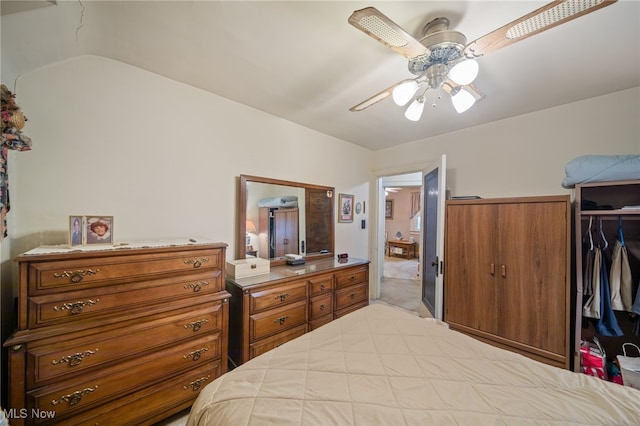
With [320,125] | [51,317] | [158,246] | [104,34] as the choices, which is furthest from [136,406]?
[320,125]

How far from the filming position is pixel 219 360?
5.61 ft

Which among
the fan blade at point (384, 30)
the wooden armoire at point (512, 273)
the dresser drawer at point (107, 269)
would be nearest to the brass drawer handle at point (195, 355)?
the dresser drawer at point (107, 269)

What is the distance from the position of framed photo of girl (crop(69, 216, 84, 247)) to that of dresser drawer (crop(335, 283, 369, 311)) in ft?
6.98

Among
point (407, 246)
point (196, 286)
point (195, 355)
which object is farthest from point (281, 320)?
point (407, 246)

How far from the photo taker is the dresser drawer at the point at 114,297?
3.83ft

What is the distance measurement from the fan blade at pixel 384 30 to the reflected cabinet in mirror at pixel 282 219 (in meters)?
1.71

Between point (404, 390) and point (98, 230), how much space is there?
193 centimetres

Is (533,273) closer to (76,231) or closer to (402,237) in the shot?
(76,231)

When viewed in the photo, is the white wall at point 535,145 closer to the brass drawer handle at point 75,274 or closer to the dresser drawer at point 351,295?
A: the dresser drawer at point 351,295

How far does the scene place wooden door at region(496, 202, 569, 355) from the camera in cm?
192

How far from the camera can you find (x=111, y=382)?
1316 millimetres

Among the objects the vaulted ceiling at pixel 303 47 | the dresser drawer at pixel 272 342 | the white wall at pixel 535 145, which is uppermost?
the vaulted ceiling at pixel 303 47

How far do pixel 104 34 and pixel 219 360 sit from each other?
231 cm

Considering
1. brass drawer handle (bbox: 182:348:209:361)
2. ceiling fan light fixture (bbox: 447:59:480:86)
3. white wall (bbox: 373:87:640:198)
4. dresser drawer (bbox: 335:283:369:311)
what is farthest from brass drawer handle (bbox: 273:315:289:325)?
white wall (bbox: 373:87:640:198)
